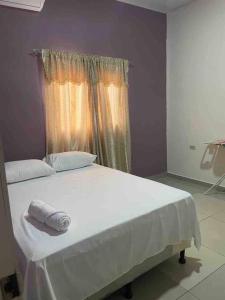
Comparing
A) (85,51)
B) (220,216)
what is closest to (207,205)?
(220,216)

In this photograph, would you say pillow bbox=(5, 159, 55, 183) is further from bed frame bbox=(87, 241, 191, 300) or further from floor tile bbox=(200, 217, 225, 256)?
floor tile bbox=(200, 217, 225, 256)

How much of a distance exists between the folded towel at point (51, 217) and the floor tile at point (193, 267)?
1.06 metres

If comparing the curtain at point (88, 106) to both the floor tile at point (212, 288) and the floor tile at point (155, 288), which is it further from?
the floor tile at point (212, 288)

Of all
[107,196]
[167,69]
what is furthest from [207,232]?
[167,69]

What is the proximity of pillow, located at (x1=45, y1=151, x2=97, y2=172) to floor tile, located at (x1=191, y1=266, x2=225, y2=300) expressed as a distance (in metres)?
1.84

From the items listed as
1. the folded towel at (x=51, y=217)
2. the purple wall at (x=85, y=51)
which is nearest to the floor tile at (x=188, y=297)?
the folded towel at (x=51, y=217)

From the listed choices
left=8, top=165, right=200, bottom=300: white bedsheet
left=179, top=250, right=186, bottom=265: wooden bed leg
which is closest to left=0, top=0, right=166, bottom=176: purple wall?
left=8, top=165, right=200, bottom=300: white bedsheet

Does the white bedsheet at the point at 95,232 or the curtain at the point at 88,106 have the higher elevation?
the curtain at the point at 88,106

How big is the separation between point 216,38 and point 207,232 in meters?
2.72

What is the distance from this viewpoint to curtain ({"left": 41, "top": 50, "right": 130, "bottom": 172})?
122 inches

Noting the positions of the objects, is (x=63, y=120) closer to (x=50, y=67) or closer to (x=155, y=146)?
(x=50, y=67)

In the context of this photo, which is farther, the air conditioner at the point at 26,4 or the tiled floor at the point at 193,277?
the air conditioner at the point at 26,4

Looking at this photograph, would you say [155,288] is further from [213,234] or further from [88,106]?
[88,106]

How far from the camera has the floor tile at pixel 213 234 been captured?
2264 mm
